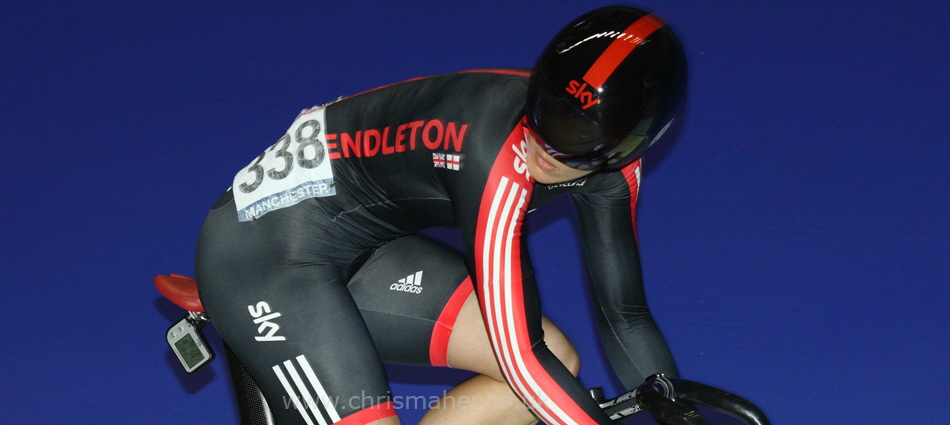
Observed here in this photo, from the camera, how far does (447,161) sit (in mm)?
1517

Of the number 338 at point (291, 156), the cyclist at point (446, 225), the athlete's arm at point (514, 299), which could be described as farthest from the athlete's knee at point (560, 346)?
the number 338 at point (291, 156)

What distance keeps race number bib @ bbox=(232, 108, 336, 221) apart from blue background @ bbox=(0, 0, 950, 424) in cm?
110

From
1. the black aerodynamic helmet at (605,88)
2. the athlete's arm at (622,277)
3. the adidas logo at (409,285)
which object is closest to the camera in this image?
the black aerodynamic helmet at (605,88)

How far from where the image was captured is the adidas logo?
1909mm

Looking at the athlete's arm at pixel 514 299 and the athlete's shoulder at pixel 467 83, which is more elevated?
the athlete's shoulder at pixel 467 83

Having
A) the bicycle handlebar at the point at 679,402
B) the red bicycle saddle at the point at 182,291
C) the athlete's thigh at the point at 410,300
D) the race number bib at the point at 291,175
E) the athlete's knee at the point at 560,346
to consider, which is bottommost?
the athlete's knee at the point at 560,346

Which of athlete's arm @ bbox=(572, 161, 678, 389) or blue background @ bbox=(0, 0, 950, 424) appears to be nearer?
athlete's arm @ bbox=(572, 161, 678, 389)

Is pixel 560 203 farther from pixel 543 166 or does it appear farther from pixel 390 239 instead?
pixel 543 166

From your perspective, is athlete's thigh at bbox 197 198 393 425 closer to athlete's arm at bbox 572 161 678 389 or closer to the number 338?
the number 338

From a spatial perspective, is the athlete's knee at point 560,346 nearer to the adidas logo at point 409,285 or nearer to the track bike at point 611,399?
the track bike at point 611,399

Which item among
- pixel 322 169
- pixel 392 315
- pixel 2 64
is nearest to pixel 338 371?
pixel 392 315

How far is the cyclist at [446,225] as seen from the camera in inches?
56.1

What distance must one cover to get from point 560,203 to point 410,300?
107cm

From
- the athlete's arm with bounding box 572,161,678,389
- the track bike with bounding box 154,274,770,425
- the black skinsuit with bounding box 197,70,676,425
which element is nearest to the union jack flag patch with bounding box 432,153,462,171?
the black skinsuit with bounding box 197,70,676,425
